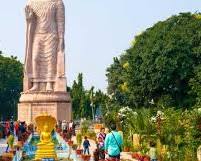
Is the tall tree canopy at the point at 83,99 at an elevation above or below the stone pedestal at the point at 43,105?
above

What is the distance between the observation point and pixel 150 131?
2280 cm

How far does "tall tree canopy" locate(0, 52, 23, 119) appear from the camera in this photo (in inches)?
2562

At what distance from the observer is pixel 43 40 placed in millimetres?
47156

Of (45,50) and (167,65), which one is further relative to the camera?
(45,50)

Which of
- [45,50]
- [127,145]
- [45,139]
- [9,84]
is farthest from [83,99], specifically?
[45,139]

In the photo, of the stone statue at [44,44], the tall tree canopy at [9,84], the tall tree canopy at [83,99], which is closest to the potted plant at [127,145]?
the stone statue at [44,44]

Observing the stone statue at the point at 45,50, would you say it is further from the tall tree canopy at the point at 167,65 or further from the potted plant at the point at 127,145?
the potted plant at the point at 127,145

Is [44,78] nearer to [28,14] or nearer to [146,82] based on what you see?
[28,14]

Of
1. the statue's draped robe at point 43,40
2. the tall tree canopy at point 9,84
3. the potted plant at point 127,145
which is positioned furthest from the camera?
the tall tree canopy at point 9,84

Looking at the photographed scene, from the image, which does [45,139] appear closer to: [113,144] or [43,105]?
[113,144]

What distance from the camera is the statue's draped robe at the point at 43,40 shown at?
4694 cm

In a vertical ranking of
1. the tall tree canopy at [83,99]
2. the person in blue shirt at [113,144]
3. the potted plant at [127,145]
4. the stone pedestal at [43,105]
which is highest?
the tall tree canopy at [83,99]

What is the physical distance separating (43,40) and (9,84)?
19256 millimetres

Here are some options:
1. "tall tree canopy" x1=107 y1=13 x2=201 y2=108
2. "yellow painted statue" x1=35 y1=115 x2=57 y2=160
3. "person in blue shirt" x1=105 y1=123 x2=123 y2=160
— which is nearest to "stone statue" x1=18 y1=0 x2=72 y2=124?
"tall tree canopy" x1=107 y1=13 x2=201 y2=108
